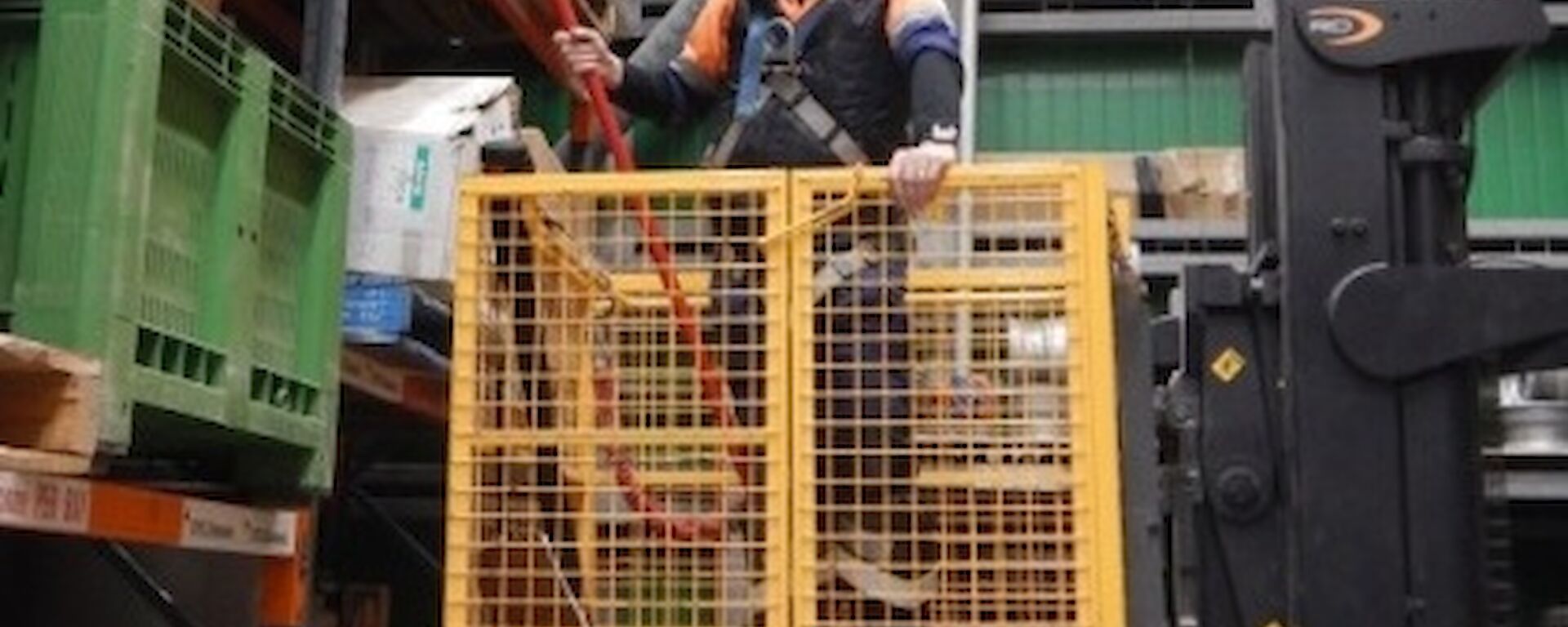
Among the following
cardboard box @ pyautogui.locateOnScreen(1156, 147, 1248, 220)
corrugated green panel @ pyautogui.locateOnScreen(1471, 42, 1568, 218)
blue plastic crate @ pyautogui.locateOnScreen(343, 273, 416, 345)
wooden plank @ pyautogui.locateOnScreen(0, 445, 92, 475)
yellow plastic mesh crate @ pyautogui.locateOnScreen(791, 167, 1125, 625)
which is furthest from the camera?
corrugated green panel @ pyautogui.locateOnScreen(1471, 42, 1568, 218)

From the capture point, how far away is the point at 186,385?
376 centimetres

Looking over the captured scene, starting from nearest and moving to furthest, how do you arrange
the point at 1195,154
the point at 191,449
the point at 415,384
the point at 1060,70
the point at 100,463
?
the point at 100,463
the point at 191,449
the point at 415,384
the point at 1195,154
the point at 1060,70

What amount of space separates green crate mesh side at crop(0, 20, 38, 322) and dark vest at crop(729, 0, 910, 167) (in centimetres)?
140

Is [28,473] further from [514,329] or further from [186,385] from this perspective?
[514,329]

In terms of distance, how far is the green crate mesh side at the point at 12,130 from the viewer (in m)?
3.49

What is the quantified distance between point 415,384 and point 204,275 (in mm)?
2011

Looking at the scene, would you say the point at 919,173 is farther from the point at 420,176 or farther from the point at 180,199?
the point at 420,176

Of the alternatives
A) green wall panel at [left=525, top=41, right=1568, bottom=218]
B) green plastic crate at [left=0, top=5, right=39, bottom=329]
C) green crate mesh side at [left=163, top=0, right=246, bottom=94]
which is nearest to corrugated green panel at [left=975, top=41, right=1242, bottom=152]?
green wall panel at [left=525, top=41, right=1568, bottom=218]

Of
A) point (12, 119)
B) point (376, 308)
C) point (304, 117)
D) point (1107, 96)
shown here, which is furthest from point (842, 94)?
point (1107, 96)

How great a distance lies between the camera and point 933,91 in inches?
154

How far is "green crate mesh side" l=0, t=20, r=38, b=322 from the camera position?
3494mm

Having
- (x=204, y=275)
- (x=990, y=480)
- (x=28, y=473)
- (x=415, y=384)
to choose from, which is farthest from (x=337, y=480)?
(x=990, y=480)

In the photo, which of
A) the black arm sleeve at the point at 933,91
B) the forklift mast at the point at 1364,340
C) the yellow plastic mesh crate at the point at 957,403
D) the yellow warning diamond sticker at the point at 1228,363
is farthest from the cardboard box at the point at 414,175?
the forklift mast at the point at 1364,340

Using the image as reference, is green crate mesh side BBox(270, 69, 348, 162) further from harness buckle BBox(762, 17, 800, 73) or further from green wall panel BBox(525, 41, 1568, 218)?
green wall panel BBox(525, 41, 1568, 218)
